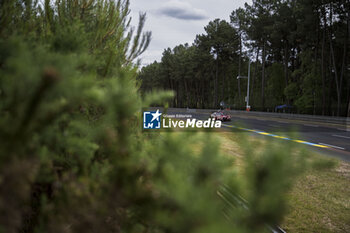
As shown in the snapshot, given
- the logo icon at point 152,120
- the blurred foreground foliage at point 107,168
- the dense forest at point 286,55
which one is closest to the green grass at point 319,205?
the logo icon at point 152,120

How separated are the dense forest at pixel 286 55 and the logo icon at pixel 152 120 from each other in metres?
25.0

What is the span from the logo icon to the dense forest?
25.0 m

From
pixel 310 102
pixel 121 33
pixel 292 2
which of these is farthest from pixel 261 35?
pixel 121 33

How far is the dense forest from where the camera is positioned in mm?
40625

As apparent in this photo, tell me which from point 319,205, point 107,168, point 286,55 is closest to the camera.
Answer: point 107,168

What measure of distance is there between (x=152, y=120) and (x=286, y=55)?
193 ft

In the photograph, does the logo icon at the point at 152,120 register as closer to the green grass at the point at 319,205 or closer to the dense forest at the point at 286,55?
the green grass at the point at 319,205

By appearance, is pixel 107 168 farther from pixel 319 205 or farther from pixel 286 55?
pixel 286 55

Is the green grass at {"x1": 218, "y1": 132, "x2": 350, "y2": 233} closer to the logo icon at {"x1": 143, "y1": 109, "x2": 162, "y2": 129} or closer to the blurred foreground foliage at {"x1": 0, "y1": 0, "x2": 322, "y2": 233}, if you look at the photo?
the logo icon at {"x1": 143, "y1": 109, "x2": 162, "y2": 129}

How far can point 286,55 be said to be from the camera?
54.1 meters

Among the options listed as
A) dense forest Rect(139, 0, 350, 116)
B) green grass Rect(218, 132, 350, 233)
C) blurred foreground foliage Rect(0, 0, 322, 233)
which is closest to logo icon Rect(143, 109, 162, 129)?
blurred foreground foliage Rect(0, 0, 322, 233)

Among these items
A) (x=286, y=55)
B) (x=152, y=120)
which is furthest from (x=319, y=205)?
(x=286, y=55)

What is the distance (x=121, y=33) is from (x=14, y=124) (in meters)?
2.82

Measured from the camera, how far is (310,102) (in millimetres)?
48094
